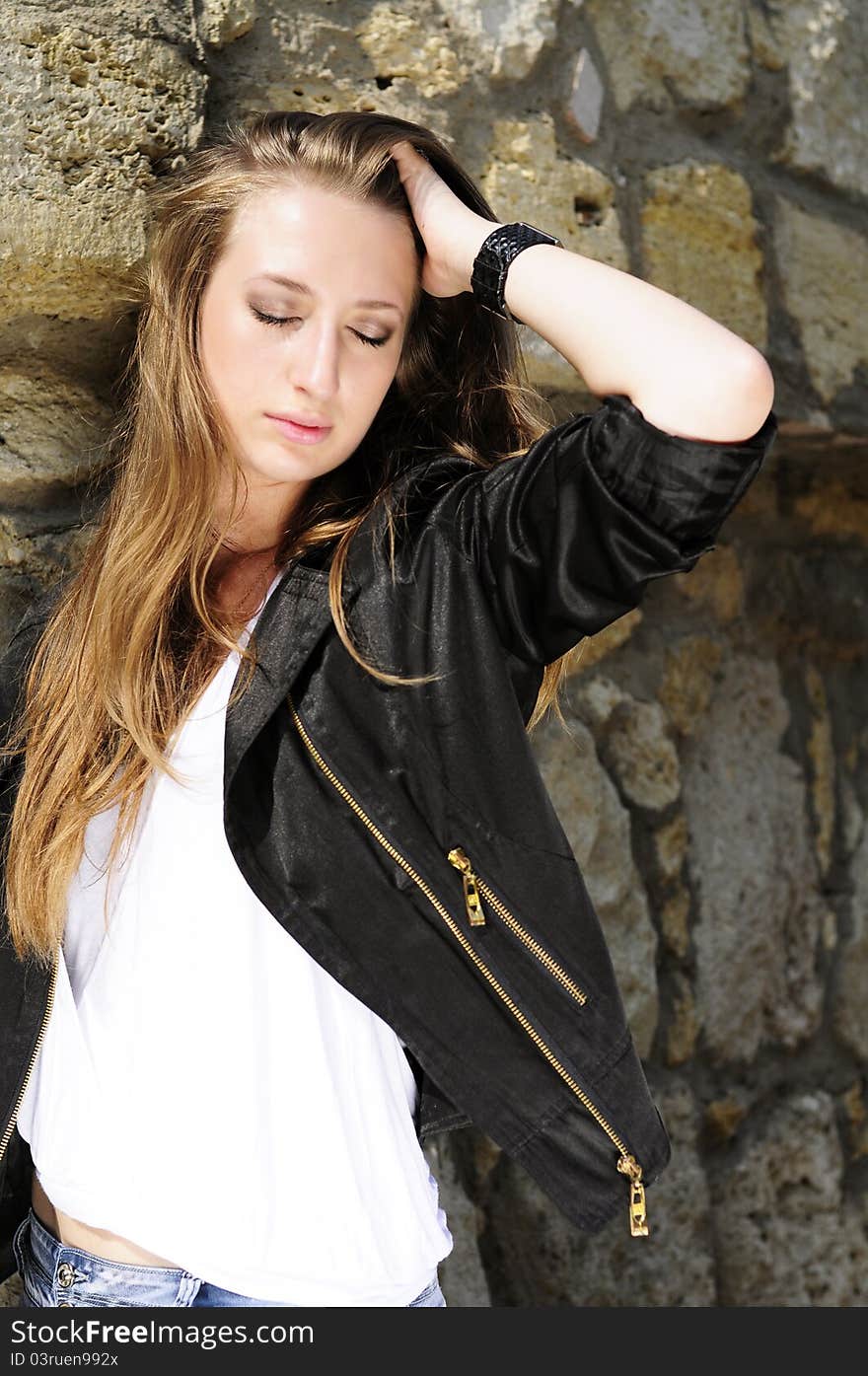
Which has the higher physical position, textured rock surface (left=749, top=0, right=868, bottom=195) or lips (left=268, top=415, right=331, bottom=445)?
textured rock surface (left=749, top=0, right=868, bottom=195)

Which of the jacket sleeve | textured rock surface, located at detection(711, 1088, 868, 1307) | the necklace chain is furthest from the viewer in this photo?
textured rock surface, located at detection(711, 1088, 868, 1307)

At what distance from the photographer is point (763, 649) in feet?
8.27

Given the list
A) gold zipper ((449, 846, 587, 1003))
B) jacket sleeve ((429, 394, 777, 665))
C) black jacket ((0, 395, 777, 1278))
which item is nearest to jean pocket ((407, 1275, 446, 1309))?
black jacket ((0, 395, 777, 1278))

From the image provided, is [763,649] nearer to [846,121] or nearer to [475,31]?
[846,121]

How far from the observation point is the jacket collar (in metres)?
1.43

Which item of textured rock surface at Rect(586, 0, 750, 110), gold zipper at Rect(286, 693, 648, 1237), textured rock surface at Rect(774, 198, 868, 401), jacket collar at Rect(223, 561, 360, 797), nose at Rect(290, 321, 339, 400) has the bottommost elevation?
gold zipper at Rect(286, 693, 648, 1237)

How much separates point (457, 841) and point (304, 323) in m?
0.55

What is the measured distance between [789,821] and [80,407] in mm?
1399

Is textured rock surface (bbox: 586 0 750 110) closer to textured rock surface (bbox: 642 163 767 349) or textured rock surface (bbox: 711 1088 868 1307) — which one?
textured rock surface (bbox: 642 163 767 349)

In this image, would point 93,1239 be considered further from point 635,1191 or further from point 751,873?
point 751,873

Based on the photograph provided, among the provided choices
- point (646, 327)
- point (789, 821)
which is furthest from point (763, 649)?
point (646, 327)

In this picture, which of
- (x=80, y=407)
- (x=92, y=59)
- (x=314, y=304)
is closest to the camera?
(x=314, y=304)

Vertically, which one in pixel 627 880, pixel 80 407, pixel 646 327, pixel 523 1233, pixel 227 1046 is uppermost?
pixel 646 327

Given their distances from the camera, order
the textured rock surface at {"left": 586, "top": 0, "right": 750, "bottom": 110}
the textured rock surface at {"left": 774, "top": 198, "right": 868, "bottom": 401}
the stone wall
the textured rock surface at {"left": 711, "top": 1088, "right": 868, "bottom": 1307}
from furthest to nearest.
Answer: the textured rock surface at {"left": 711, "top": 1088, "right": 868, "bottom": 1307} < the textured rock surface at {"left": 774, "top": 198, "right": 868, "bottom": 401} < the textured rock surface at {"left": 586, "top": 0, "right": 750, "bottom": 110} < the stone wall
